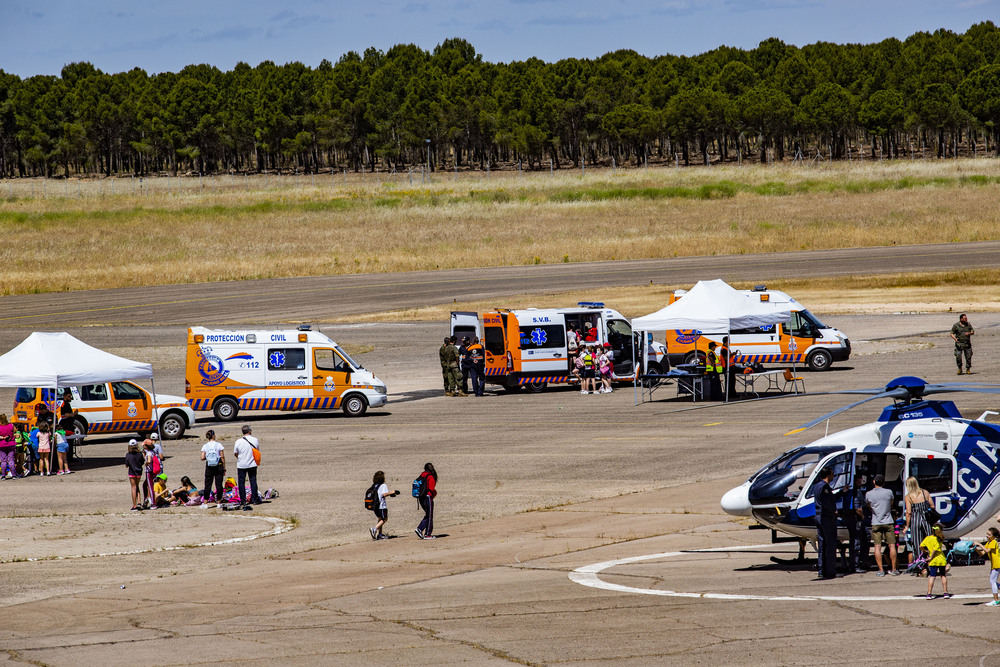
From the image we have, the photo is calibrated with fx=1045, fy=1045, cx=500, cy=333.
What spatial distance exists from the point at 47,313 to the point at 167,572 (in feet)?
155

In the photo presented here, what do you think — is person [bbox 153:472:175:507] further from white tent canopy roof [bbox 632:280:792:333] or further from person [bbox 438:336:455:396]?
white tent canopy roof [bbox 632:280:792:333]

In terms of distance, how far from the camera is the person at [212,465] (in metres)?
21.2

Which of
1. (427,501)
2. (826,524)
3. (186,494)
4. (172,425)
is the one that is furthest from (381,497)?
(172,425)

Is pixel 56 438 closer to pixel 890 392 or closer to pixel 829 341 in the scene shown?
pixel 890 392

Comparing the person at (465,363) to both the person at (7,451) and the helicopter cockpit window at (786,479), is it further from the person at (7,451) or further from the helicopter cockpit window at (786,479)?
the helicopter cockpit window at (786,479)

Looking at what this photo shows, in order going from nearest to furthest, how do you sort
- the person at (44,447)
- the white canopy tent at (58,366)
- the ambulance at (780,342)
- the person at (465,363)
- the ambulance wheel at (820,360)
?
the person at (44,447) < the white canopy tent at (58,366) < the person at (465,363) < the ambulance at (780,342) < the ambulance wheel at (820,360)

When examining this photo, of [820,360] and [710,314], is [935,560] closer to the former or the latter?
[710,314]

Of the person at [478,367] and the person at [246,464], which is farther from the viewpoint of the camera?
the person at [478,367]

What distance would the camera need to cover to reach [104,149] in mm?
192375

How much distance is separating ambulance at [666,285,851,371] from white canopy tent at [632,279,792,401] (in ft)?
11.2

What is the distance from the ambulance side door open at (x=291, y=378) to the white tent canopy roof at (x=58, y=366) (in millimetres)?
5839

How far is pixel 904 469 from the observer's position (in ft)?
47.7

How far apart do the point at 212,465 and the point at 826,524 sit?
1266 centimetres

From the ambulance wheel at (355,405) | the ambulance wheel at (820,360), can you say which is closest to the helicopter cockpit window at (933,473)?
the ambulance wheel at (355,405)
